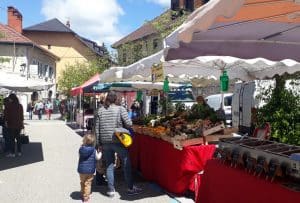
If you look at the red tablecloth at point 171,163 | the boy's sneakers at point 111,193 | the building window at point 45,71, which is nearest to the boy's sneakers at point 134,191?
the boy's sneakers at point 111,193

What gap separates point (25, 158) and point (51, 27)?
61.6 meters

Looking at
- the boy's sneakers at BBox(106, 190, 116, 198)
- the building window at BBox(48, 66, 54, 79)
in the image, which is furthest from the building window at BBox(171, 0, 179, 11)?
the boy's sneakers at BBox(106, 190, 116, 198)

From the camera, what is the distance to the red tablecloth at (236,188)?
13.8 feet

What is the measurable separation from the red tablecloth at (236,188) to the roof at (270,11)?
1694mm

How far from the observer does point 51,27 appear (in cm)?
7262

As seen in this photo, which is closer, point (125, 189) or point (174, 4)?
point (125, 189)

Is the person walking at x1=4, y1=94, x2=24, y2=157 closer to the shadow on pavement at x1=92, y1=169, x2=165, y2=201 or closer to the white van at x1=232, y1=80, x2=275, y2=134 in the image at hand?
the shadow on pavement at x1=92, y1=169, x2=165, y2=201

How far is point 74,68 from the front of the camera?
176 ft

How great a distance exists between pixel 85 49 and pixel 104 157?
214 ft

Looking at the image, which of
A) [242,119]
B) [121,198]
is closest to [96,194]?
[121,198]

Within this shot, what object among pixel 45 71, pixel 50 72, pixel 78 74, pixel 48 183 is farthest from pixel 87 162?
pixel 50 72

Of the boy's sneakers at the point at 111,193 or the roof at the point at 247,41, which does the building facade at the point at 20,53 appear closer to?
the boy's sneakers at the point at 111,193

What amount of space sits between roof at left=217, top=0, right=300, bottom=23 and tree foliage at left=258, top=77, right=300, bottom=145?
1.15 m

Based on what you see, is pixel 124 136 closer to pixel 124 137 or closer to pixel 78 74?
pixel 124 137
